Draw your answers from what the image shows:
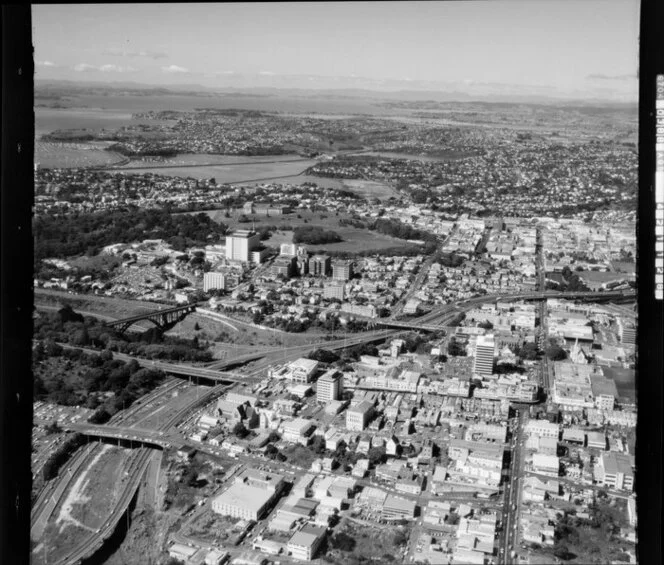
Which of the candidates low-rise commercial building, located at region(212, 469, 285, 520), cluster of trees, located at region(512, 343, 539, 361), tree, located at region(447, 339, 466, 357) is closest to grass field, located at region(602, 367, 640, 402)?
cluster of trees, located at region(512, 343, 539, 361)

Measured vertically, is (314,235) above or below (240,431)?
above

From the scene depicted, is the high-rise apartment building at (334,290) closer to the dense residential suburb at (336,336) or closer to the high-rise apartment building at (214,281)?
the dense residential suburb at (336,336)

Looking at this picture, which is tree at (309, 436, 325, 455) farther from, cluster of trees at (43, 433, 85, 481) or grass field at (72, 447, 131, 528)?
cluster of trees at (43, 433, 85, 481)

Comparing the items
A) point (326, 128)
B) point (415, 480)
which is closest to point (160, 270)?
point (326, 128)

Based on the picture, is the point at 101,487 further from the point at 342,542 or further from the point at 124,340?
the point at 342,542

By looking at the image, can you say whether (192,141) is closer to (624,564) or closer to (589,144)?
(589,144)

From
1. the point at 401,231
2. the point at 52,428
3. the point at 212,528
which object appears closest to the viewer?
the point at 212,528

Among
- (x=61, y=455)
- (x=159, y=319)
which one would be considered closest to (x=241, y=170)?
(x=159, y=319)
